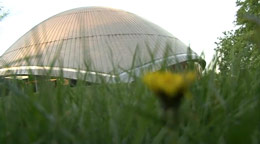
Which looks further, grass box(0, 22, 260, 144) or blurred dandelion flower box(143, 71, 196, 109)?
grass box(0, 22, 260, 144)

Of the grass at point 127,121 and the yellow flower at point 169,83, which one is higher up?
the yellow flower at point 169,83

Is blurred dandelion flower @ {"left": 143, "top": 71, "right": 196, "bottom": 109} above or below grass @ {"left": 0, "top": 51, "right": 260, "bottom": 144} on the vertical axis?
above

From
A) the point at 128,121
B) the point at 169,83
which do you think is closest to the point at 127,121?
the point at 128,121

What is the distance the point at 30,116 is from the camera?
1.85 feet

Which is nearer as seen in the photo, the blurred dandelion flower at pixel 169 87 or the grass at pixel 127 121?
the blurred dandelion flower at pixel 169 87

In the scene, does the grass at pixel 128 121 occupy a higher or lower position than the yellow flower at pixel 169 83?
lower

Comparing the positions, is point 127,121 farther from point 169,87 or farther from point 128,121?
point 169,87

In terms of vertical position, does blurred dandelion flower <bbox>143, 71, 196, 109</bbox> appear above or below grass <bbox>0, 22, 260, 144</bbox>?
above

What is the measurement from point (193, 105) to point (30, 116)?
12.1 inches

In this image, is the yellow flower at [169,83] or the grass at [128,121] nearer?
the yellow flower at [169,83]

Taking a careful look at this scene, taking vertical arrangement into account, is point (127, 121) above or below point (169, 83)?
below

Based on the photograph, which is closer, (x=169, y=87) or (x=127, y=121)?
(x=169, y=87)

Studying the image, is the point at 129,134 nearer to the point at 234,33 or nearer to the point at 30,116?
the point at 30,116

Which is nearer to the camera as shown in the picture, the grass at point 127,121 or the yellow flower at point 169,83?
the yellow flower at point 169,83
